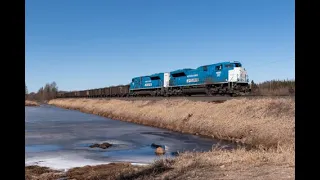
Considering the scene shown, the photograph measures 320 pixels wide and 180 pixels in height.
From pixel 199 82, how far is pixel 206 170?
2971cm

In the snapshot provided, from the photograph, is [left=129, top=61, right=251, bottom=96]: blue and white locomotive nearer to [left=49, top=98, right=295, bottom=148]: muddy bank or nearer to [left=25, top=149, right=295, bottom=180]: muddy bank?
[left=49, top=98, right=295, bottom=148]: muddy bank

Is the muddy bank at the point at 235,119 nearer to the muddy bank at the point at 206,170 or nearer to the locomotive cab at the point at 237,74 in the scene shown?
the muddy bank at the point at 206,170

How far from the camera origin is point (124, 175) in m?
9.08

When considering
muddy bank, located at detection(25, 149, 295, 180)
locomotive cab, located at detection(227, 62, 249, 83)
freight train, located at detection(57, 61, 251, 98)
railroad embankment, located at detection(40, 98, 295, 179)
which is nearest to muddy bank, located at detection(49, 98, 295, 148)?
railroad embankment, located at detection(40, 98, 295, 179)

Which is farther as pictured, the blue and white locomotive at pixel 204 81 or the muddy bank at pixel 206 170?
the blue and white locomotive at pixel 204 81

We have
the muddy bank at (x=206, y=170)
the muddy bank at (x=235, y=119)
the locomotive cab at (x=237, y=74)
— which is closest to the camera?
the muddy bank at (x=206, y=170)

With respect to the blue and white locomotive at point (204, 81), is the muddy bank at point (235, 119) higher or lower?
lower

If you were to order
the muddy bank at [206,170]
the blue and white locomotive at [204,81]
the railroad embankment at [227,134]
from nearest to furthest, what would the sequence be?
the muddy bank at [206,170] < the railroad embankment at [227,134] < the blue and white locomotive at [204,81]

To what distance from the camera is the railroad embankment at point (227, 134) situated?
802 centimetres

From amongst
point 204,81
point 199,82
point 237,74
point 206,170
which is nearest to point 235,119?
point 206,170

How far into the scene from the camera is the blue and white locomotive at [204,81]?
3269 centimetres

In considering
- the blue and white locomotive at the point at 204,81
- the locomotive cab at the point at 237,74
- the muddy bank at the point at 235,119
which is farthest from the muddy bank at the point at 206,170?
the blue and white locomotive at the point at 204,81

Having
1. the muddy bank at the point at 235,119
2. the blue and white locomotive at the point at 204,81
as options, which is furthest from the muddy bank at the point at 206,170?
the blue and white locomotive at the point at 204,81

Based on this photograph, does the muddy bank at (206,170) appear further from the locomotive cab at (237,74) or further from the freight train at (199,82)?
the freight train at (199,82)
